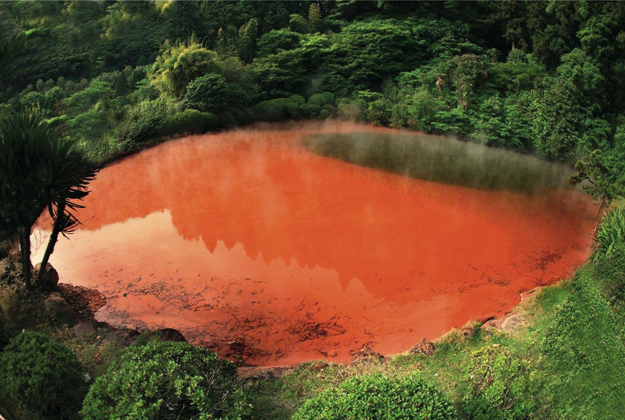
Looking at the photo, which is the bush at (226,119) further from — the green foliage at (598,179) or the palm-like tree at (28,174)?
the green foliage at (598,179)

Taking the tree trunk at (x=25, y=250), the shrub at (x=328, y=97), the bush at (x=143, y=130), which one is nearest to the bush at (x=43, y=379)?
the tree trunk at (x=25, y=250)

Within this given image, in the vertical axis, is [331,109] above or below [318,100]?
below

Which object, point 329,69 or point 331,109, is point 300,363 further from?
point 329,69

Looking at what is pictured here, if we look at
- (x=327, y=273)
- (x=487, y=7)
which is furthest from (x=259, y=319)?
(x=487, y=7)

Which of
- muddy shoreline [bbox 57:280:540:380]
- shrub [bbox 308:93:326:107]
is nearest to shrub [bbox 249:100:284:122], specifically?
shrub [bbox 308:93:326:107]

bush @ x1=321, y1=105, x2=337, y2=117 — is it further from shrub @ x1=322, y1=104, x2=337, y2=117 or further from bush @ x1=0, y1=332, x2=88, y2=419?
bush @ x1=0, y1=332, x2=88, y2=419

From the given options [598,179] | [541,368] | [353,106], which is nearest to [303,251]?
[541,368]

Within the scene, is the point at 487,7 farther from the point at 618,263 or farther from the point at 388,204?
the point at 618,263
